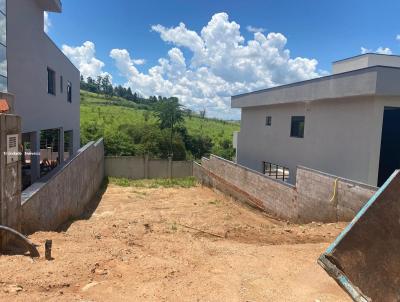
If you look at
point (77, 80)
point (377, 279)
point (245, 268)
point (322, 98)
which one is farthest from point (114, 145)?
point (377, 279)

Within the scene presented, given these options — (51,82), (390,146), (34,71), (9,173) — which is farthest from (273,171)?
(9,173)

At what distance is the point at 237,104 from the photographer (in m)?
23.7

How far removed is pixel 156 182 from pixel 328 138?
635 inches

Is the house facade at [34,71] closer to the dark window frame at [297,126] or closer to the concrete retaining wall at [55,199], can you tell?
the concrete retaining wall at [55,199]

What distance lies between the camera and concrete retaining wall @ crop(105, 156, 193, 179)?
29.5m

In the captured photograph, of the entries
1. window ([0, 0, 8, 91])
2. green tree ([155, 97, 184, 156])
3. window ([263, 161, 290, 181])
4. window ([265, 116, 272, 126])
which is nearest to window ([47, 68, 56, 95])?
window ([0, 0, 8, 91])

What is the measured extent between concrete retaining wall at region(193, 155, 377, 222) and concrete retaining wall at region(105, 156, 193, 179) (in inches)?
424

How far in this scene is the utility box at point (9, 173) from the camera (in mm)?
5465

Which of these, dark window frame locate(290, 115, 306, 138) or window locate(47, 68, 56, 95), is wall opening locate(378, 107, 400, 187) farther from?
window locate(47, 68, 56, 95)

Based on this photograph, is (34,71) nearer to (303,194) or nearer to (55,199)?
(55,199)

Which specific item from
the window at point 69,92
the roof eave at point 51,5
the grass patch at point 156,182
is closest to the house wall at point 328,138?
the grass patch at point 156,182

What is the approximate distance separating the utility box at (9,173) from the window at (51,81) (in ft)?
32.0

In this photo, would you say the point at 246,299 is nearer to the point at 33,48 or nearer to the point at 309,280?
the point at 309,280

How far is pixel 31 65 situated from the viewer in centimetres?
1187
